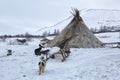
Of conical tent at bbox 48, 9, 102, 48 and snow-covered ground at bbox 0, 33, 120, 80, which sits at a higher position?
conical tent at bbox 48, 9, 102, 48

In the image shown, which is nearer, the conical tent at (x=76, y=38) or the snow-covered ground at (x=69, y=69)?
the snow-covered ground at (x=69, y=69)

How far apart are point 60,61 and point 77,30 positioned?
12420 mm

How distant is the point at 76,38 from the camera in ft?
118

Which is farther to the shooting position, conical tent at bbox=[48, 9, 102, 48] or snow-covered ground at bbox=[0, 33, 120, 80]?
conical tent at bbox=[48, 9, 102, 48]

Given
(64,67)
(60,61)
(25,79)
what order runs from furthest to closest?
(60,61)
(64,67)
(25,79)

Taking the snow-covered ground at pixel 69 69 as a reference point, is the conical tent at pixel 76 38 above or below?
above

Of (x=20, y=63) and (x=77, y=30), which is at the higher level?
(x=77, y=30)

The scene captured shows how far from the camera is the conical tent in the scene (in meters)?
35.4

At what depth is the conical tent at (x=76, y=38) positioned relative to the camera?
35375 mm

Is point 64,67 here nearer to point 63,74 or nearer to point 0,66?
point 63,74

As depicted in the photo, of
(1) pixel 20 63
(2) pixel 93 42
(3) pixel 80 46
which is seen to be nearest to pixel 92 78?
(1) pixel 20 63

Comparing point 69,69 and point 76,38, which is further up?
point 76,38

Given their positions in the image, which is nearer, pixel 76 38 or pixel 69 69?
pixel 69 69

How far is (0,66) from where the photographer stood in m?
25.5
